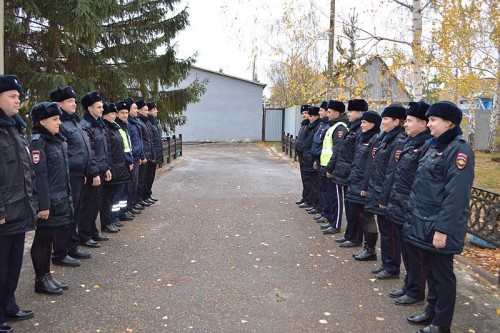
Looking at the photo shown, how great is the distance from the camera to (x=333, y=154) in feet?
26.4

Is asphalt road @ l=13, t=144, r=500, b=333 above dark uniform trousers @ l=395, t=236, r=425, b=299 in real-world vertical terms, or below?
below

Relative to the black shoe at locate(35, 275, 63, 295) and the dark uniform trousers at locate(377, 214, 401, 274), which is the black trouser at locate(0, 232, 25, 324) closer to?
the black shoe at locate(35, 275, 63, 295)

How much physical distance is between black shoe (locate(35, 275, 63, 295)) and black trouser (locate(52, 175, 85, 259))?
2.60ft

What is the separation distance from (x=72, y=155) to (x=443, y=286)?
459cm

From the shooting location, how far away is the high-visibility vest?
8398mm

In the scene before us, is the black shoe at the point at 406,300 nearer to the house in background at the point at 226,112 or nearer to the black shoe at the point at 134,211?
the black shoe at the point at 134,211

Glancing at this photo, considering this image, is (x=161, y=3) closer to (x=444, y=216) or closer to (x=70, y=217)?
(x=70, y=217)

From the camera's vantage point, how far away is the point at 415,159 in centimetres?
497

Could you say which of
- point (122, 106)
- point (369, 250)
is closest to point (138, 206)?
point (122, 106)

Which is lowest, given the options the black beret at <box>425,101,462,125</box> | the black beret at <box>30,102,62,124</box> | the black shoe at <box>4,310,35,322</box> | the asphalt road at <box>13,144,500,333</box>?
the asphalt road at <box>13,144,500,333</box>

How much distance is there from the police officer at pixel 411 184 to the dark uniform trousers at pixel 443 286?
1.74ft

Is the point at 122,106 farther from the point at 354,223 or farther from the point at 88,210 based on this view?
the point at 354,223

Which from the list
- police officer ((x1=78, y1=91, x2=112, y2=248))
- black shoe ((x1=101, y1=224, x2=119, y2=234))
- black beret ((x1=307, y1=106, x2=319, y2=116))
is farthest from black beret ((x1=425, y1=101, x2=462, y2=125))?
black beret ((x1=307, y1=106, x2=319, y2=116))

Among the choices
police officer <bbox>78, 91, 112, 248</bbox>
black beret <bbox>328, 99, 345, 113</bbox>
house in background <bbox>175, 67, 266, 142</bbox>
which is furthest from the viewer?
house in background <bbox>175, 67, 266, 142</bbox>
